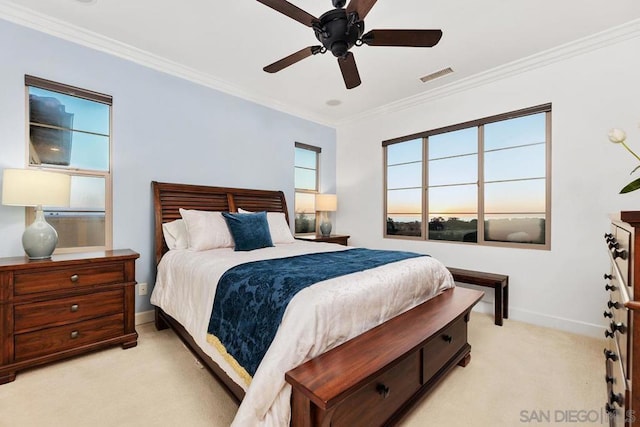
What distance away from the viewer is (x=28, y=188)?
209 cm

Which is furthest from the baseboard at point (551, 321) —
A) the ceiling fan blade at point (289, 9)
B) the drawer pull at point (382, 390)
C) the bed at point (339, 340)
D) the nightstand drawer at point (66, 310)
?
the nightstand drawer at point (66, 310)

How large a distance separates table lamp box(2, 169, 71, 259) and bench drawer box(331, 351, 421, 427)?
95.8 inches

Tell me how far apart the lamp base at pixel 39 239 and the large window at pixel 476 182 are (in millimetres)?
3802

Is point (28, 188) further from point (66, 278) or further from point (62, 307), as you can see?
point (62, 307)

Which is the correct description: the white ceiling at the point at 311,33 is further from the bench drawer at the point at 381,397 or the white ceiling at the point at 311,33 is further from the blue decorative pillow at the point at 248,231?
the bench drawer at the point at 381,397

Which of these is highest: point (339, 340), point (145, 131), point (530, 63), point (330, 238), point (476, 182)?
point (530, 63)

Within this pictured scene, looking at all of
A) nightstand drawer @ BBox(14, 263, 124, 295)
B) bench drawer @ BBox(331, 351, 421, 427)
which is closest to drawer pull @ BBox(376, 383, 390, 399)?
bench drawer @ BBox(331, 351, 421, 427)

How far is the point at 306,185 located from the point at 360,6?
322cm

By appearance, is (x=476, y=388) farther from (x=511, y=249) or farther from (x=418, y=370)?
(x=511, y=249)

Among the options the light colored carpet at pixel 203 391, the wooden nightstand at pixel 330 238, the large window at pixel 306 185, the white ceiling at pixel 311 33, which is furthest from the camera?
the large window at pixel 306 185

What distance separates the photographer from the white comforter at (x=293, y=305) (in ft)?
4.12

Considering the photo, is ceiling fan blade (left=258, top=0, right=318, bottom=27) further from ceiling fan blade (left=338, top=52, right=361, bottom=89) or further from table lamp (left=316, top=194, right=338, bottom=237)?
table lamp (left=316, top=194, right=338, bottom=237)

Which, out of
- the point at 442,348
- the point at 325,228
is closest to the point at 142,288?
the point at 325,228

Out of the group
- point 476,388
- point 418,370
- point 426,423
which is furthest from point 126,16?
point 476,388
